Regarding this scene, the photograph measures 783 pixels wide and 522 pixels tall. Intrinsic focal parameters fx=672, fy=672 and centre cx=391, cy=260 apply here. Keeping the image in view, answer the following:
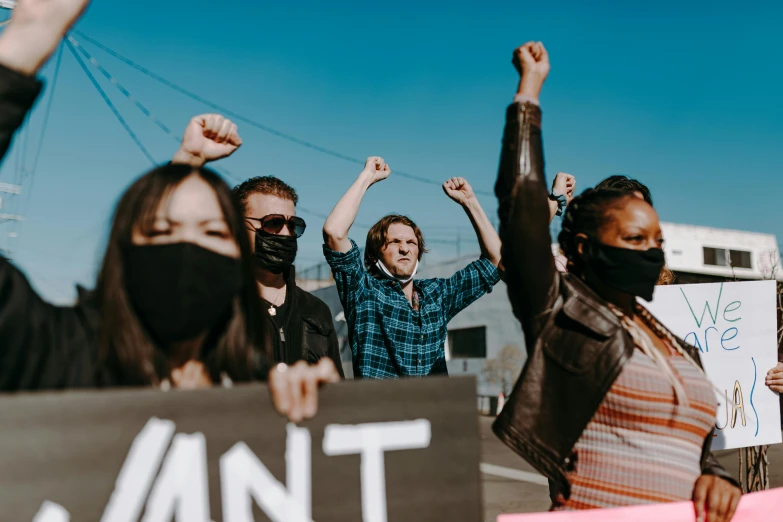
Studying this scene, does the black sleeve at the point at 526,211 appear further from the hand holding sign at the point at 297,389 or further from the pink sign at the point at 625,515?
the hand holding sign at the point at 297,389

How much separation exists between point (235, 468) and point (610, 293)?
115cm

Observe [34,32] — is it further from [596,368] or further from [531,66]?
[596,368]

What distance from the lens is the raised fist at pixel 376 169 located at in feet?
10.6

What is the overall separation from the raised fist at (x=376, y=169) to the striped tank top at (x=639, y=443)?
69.3 inches

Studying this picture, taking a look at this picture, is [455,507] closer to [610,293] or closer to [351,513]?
[351,513]

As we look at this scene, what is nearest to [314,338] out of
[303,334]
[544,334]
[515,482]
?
[303,334]

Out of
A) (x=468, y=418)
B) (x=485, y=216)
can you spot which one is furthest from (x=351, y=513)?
(x=485, y=216)

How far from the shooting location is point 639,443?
172 centimetres

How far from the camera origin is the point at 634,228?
1877 mm

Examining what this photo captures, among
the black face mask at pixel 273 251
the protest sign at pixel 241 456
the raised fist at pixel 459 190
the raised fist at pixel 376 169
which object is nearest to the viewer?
the protest sign at pixel 241 456

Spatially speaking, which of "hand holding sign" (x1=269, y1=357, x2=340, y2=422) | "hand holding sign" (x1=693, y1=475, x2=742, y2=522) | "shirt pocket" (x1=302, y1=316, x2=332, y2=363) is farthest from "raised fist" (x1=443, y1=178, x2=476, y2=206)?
"hand holding sign" (x1=269, y1=357, x2=340, y2=422)

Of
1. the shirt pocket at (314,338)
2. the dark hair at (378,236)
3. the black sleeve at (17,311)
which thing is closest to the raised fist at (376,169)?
the dark hair at (378,236)

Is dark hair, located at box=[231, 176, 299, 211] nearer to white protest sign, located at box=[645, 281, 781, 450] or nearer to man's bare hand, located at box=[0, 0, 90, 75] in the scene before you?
man's bare hand, located at box=[0, 0, 90, 75]

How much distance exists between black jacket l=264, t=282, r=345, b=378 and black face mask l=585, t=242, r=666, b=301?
1244 millimetres
